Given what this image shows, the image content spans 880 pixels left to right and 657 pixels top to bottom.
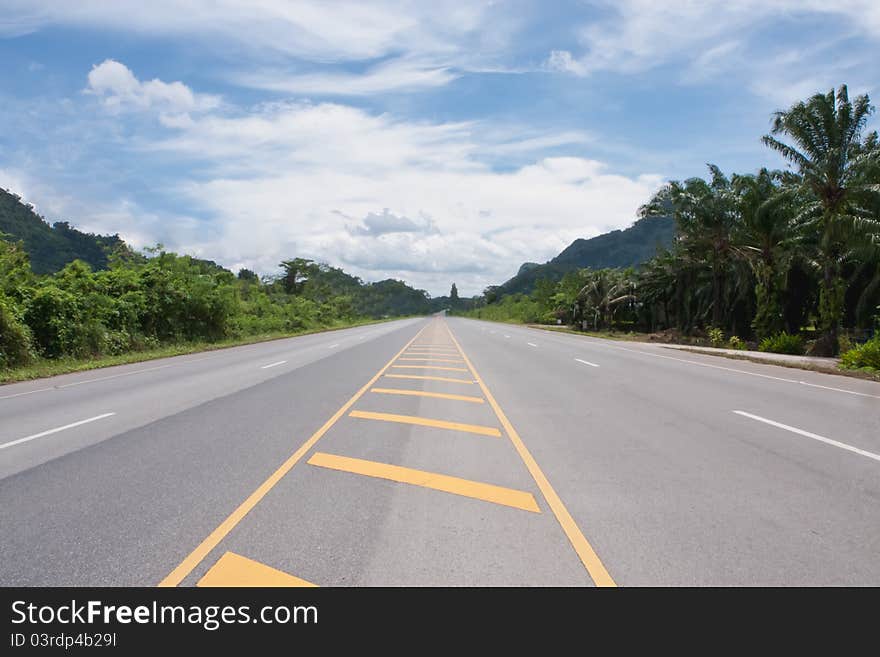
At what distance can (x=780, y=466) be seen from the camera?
6.07 metres

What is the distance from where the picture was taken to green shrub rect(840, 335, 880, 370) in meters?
16.5

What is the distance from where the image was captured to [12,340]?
17234mm

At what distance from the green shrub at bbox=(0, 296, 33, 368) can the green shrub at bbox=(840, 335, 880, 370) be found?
83.1ft

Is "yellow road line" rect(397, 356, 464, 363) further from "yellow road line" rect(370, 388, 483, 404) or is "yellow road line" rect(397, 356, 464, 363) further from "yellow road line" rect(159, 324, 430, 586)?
"yellow road line" rect(159, 324, 430, 586)

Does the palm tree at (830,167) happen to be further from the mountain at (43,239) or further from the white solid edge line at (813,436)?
the mountain at (43,239)

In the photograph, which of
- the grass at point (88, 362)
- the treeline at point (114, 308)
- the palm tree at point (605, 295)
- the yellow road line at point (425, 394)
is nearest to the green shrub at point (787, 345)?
the yellow road line at point (425, 394)

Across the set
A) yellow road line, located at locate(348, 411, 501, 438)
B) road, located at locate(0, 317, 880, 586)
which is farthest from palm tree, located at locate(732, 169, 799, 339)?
yellow road line, located at locate(348, 411, 501, 438)

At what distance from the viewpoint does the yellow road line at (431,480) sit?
16.6 ft

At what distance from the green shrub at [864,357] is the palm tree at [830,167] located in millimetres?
6449

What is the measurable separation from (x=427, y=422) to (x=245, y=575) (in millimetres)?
5076

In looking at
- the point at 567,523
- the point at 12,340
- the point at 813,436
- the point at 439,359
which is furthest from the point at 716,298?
the point at 12,340

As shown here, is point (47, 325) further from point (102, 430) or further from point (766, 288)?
point (766, 288)

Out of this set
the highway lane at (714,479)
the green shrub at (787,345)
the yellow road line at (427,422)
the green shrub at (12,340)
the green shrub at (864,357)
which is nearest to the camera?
the highway lane at (714,479)
